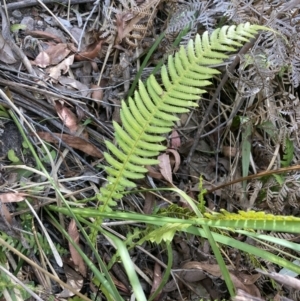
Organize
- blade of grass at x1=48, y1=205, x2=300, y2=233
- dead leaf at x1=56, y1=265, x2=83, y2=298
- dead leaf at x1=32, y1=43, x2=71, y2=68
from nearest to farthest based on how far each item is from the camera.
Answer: blade of grass at x1=48, y1=205, x2=300, y2=233 < dead leaf at x1=56, y1=265, x2=83, y2=298 < dead leaf at x1=32, y1=43, x2=71, y2=68

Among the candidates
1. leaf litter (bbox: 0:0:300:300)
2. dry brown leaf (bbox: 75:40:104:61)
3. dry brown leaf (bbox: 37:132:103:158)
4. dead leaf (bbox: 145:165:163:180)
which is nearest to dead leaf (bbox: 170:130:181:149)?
leaf litter (bbox: 0:0:300:300)

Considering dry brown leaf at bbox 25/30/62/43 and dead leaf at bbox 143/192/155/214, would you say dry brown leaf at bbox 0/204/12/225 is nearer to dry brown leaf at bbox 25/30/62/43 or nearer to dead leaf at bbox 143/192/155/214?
dead leaf at bbox 143/192/155/214

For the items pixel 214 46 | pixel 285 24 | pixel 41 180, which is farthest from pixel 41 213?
pixel 285 24

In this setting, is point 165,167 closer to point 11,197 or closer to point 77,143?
point 77,143

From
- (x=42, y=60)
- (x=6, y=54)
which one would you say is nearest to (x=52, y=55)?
(x=42, y=60)

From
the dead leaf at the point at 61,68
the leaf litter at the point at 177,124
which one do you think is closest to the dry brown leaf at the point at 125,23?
the leaf litter at the point at 177,124

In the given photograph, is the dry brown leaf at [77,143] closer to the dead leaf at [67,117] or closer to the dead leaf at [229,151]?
the dead leaf at [67,117]
